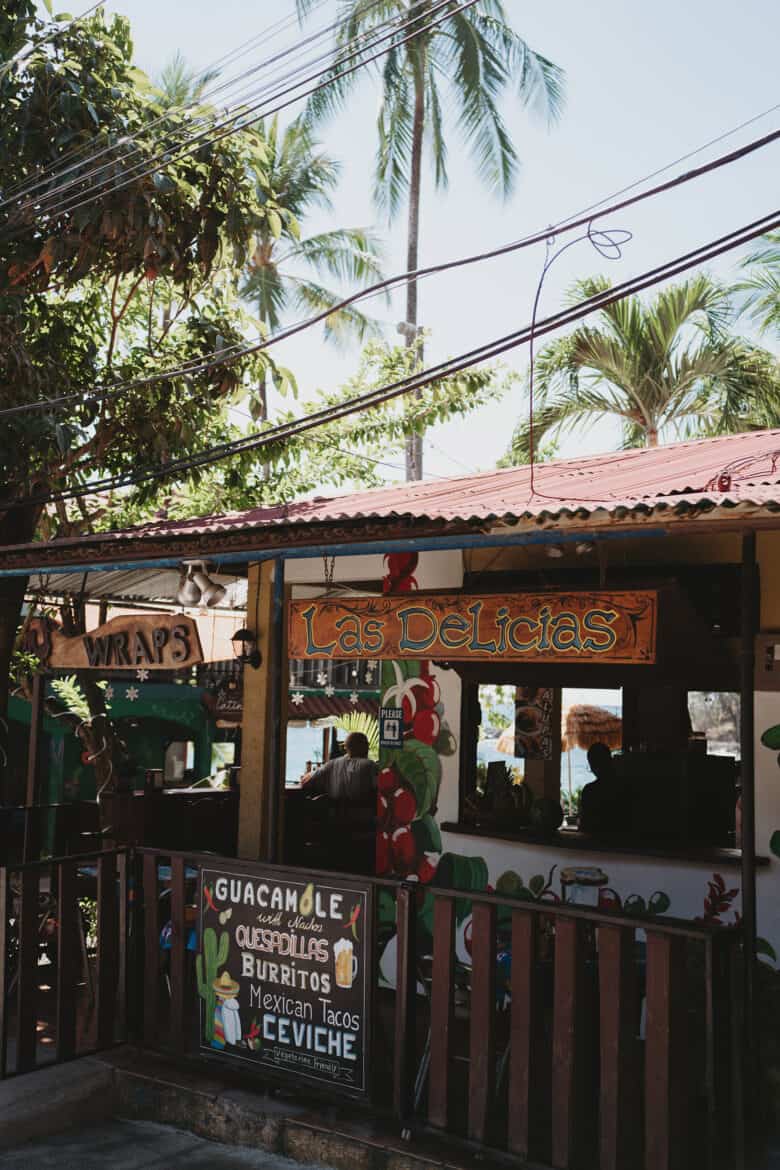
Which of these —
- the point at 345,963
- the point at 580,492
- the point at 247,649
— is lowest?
the point at 345,963

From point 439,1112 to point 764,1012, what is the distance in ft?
6.20

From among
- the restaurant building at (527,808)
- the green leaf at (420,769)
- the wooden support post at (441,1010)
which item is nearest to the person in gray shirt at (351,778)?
the restaurant building at (527,808)

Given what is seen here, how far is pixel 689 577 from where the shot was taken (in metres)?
7.06

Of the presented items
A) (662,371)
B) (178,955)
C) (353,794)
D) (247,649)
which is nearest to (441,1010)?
(178,955)

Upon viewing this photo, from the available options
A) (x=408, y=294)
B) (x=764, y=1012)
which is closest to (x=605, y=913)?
(x=764, y=1012)

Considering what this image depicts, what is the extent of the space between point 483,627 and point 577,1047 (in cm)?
193

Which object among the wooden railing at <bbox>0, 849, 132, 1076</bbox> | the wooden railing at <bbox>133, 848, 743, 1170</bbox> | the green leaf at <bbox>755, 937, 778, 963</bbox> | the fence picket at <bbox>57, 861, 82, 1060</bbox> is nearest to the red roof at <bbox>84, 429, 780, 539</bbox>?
the wooden railing at <bbox>133, 848, 743, 1170</bbox>

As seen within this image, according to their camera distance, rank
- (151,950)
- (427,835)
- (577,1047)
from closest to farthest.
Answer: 1. (577,1047)
2. (151,950)
3. (427,835)

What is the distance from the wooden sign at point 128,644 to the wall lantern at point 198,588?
0.42 ft

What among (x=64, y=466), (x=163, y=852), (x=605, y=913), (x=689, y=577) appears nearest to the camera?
(x=605, y=913)

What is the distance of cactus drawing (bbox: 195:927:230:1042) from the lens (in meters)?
5.78

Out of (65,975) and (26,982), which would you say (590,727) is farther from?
(26,982)

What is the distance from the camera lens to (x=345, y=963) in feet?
17.5

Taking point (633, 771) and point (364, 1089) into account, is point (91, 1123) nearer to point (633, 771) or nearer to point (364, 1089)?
point (364, 1089)
